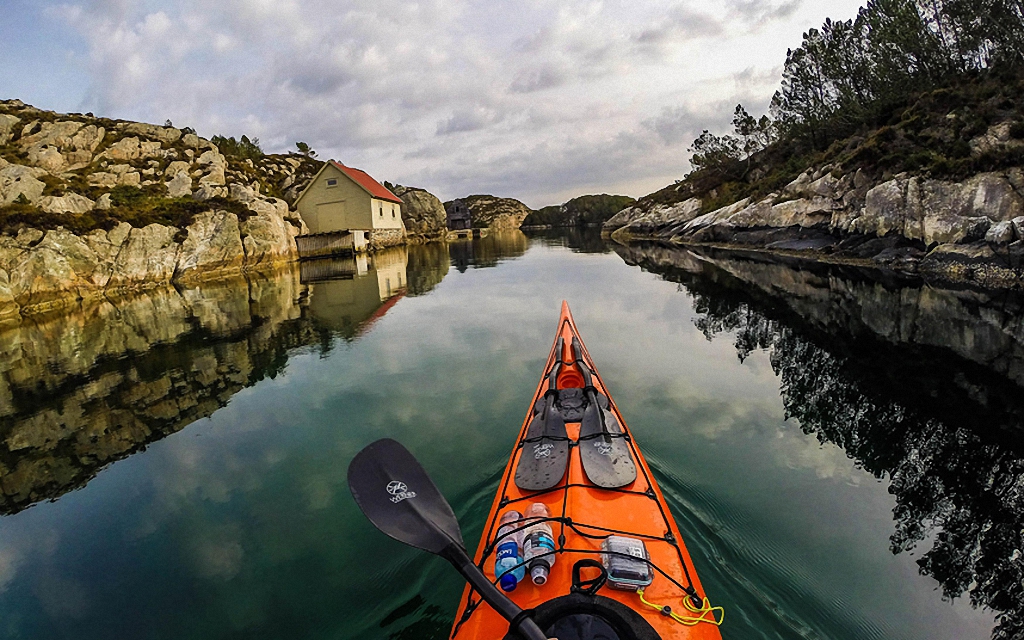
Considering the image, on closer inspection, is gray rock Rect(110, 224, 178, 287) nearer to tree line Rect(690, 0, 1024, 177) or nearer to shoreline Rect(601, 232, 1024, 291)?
shoreline Rect(601, 232, 1024, 291)

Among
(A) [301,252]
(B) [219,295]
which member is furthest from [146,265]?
(A) [301,252]

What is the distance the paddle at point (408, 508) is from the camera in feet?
8.98

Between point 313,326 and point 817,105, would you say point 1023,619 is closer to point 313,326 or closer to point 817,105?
point 313,326

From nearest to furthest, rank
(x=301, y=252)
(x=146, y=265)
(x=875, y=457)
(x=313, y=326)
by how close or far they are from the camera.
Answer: (x=875, y=457)
(x=313, y=326)
(x=146, y=265)
(x=301, y=252)

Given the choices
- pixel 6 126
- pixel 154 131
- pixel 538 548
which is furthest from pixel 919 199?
pixel 6 126

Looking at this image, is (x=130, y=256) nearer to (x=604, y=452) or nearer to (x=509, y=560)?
(x=604, y=452)

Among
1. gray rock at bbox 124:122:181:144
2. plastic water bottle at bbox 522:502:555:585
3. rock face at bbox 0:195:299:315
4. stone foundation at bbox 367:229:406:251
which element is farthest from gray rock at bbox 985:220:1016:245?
gray rock at bbox 124:122:181:144

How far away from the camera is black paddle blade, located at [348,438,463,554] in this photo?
295 cm

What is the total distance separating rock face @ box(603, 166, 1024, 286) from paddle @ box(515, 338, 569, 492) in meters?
18.9

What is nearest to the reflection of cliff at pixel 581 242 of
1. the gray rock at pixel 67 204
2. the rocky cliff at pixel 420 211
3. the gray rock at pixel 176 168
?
the rocky cliff at pixel 420 211

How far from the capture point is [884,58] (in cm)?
3153

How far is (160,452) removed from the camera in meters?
7.96

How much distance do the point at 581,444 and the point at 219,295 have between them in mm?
25802

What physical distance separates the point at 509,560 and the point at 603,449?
186cm
